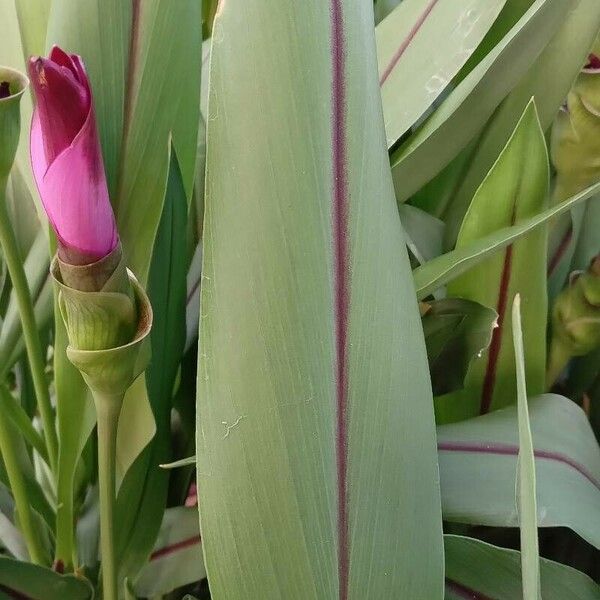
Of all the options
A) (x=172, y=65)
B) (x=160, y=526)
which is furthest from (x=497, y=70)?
(x=160, y=526)

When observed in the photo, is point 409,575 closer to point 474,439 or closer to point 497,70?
point 474,439

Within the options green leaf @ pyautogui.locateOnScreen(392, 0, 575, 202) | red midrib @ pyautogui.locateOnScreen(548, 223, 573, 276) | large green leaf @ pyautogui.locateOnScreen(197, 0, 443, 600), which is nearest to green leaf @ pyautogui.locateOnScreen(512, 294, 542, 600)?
large green leaf @ pyautogui.locateOnScreen(197, 0, 443, 600)

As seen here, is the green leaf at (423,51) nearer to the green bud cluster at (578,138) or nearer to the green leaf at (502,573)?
the green bud cluster at (578,138)

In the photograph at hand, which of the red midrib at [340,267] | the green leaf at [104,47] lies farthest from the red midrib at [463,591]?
the green leaf at [104,47]

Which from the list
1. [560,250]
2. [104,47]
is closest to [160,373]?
[104,47]

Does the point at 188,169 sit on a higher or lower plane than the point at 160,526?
higher

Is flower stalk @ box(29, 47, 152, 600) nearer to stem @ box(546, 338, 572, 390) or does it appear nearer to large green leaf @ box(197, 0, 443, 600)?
large green leaf @ box(197, 0, 443, 600)

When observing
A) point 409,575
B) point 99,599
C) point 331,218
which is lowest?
point 99,599

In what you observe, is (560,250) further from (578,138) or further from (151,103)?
(151,103)
